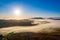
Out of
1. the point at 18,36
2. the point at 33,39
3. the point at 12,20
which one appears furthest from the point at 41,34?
the point at 12,20

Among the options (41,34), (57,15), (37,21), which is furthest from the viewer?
(37,21)

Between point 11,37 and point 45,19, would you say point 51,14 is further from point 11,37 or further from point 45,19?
point 11,37

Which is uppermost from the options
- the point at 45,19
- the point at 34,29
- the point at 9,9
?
the point at 9,9

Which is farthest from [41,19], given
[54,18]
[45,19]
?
[54,18]

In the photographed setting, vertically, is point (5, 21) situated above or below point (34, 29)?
above

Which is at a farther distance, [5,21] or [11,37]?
[5,21]

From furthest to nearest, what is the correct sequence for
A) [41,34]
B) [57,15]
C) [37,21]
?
[37,21] < [57,15] < [41,34]

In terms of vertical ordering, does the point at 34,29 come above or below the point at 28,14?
below

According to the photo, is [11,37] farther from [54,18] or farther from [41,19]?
[54,18]

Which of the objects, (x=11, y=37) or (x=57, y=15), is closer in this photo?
(x=11, y=37)
